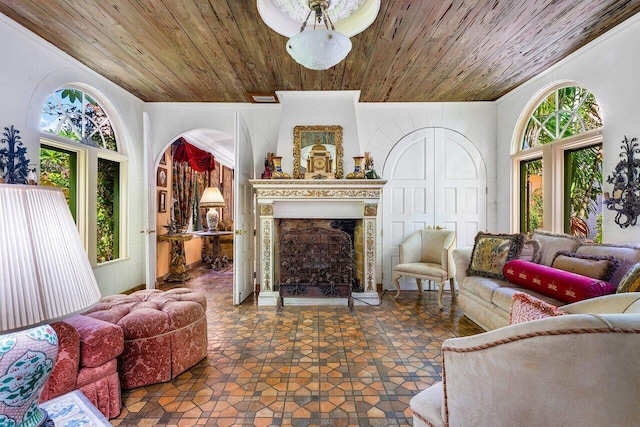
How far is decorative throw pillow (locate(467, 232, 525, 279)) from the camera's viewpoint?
293cm

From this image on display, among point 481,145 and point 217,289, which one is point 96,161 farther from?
point 481,145

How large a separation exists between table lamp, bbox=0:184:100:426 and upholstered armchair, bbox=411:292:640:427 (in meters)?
1.10

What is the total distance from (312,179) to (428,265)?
183cm

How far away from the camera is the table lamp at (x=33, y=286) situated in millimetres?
639

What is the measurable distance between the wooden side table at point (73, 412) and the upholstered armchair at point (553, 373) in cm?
115

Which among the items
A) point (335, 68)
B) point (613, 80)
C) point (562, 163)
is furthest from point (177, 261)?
point (613, 80)

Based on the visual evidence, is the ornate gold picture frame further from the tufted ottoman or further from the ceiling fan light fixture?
the tufted ottoman

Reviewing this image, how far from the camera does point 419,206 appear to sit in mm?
4438

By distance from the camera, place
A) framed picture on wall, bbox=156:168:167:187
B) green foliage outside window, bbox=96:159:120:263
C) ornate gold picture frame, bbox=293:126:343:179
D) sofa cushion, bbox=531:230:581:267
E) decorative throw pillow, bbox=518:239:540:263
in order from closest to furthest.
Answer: sofa cushion, bbox=531:230:581:267
decorative throw pillow, bbox=518:239:540:263
green foliage outside window, bbox=96:159:120:263
ornate gold picture frame, bbox=293:126:343:179
framed picture on wall, bbox=156:168:167:187

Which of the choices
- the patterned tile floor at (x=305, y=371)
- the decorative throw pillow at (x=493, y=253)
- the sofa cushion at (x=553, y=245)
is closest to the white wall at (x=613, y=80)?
the sofa cushion at (x=553, y=245)

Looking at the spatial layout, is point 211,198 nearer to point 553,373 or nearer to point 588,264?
Answer: point 588,264

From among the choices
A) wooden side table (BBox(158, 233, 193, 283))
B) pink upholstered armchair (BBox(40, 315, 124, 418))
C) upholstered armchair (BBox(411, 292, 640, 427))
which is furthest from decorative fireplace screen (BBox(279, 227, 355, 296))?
upholstered armchair (BBox(411, 292, 640, 427))

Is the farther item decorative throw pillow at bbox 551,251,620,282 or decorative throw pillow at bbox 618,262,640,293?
decorative throw pillow at bbox 551,251,620,282

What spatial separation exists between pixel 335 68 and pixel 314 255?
88.4 inches
